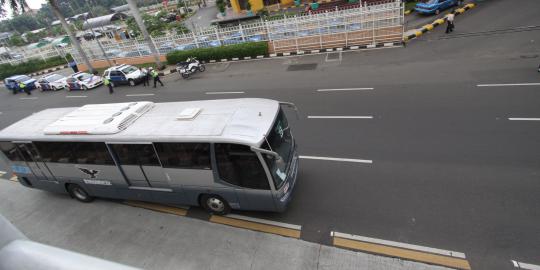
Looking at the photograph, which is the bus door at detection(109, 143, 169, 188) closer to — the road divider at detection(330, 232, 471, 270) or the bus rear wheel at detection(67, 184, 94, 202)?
the bus rear wheel at detection(67, 184, 94, 202)


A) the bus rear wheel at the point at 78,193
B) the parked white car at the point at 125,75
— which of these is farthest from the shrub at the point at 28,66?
the bus rear wheel at the point at 78,193

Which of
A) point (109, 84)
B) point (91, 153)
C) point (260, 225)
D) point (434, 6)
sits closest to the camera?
point (260, 225)

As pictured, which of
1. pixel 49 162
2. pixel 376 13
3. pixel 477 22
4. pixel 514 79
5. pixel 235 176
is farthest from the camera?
pixel 477 22

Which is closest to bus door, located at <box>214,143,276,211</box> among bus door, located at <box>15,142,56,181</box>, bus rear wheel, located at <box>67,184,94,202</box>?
bus rear wheel, located at <box>67,184,94,202</box>

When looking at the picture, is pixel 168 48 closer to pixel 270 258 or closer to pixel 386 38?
pixel 386 38

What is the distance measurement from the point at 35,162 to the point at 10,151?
Answer: 0.91 m

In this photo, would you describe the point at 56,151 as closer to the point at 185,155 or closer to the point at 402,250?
the point at 185,155

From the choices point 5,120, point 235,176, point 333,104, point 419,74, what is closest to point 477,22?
point 419,74

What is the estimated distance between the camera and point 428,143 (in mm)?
8422

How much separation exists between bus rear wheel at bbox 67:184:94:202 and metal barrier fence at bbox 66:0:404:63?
15375mm

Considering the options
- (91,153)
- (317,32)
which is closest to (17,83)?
(91,153)

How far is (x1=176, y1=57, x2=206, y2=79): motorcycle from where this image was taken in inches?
787

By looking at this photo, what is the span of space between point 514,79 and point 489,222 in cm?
802

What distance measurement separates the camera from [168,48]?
24.6 metres
